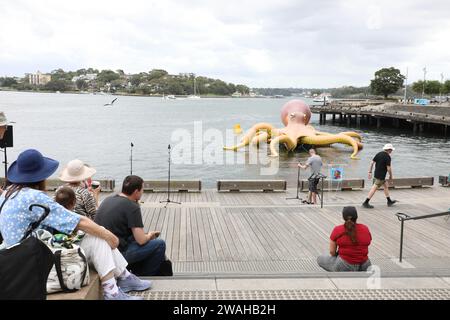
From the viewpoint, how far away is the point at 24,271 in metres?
3.14

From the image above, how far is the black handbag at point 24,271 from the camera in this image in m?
3.07

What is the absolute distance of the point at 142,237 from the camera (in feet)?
17.5

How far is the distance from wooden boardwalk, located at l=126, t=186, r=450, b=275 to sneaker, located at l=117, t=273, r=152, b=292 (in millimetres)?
999

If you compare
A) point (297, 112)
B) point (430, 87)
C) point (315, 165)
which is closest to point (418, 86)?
point (430, 87)

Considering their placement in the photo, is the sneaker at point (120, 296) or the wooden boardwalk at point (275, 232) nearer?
the sneaker at point (120, 296)

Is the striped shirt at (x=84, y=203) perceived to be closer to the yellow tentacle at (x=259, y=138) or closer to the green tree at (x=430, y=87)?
the yellow tentacle at (x=259, y=138)

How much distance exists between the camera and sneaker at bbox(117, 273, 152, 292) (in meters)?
4.87

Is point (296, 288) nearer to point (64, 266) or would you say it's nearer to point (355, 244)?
point (355, 244)

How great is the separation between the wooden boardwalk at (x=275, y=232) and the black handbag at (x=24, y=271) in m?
2.83

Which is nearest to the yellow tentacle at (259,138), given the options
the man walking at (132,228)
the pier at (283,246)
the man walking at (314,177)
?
the pier at (283,246)

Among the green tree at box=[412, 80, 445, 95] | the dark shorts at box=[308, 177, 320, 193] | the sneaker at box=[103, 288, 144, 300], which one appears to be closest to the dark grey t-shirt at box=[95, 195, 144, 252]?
the sneaker at box=[103, 288, 144, 300]

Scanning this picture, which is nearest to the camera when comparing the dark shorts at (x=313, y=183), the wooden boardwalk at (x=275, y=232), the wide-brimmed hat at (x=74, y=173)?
the wide-brimmed hat at (x=74, y=173)

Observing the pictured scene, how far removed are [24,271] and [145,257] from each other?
249cm

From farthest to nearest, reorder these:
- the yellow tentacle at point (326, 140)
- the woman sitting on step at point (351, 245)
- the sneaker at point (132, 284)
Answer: the yellow tentacle at point (326, 140) < the woman sitting on step at point (351, 245) < the sneaker at point (132, 284)
